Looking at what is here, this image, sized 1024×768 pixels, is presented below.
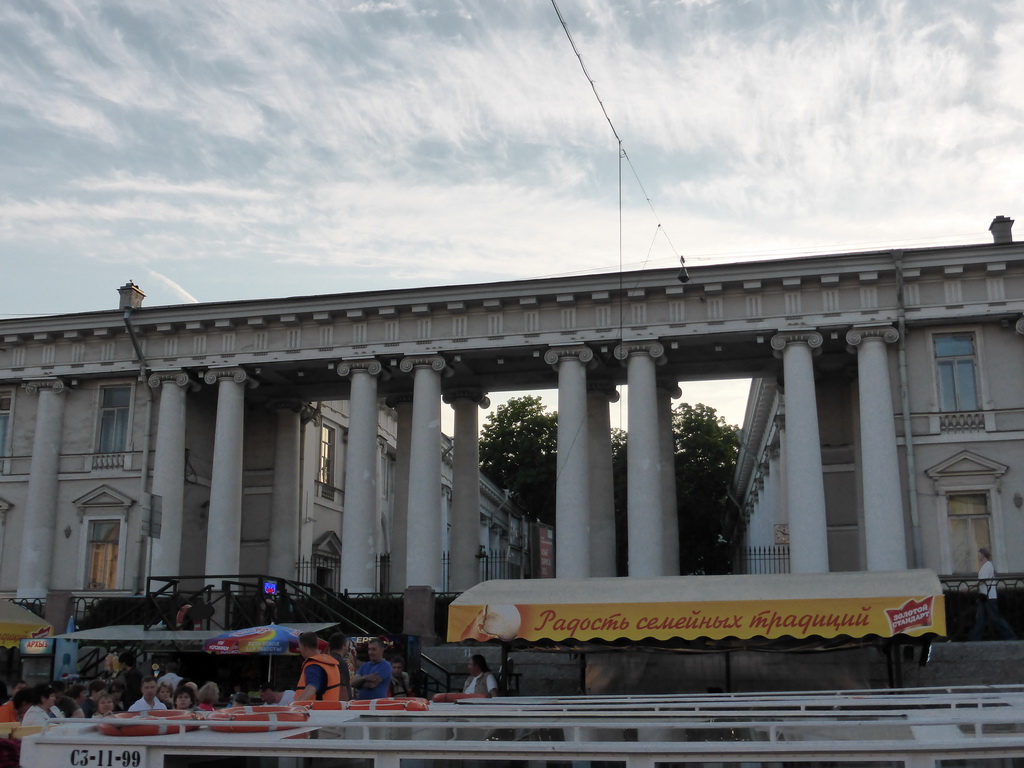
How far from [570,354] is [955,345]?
30.2ft

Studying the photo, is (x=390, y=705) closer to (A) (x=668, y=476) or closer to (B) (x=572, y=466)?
(B) (x=572, y=466)

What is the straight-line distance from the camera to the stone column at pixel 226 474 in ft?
98.2

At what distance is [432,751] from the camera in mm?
7180

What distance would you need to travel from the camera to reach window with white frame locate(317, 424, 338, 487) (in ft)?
132

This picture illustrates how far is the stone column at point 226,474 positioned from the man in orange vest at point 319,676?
19.0m

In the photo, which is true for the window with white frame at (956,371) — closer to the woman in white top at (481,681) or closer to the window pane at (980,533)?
the window pane at (980,533)

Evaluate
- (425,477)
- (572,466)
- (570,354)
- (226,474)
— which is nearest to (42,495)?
(226,474)

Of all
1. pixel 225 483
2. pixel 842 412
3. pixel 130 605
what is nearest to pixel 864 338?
pixel 842 412

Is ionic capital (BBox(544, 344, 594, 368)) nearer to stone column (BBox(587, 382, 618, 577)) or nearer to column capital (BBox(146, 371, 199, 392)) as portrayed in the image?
stone column (BBox(587, 382, 618, 577))

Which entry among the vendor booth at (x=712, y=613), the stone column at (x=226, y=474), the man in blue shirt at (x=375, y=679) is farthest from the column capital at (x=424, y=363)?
the man in blue shirt at (x=375, y=679)

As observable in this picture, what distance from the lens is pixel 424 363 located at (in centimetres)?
2995

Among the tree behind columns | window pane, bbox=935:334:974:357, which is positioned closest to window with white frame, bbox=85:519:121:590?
window pane, bbox=935:334:974:357

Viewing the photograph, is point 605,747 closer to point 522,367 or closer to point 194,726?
point 194,726

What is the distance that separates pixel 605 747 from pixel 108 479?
1094 inches
